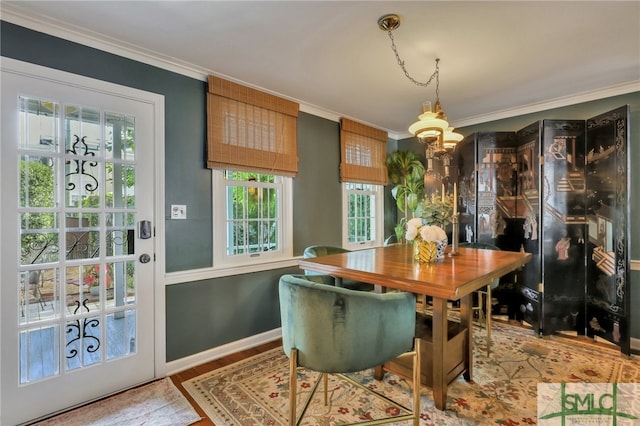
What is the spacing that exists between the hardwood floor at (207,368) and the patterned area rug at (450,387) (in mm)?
38

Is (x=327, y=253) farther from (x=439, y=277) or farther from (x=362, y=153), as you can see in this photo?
A: (x=362, y=153)

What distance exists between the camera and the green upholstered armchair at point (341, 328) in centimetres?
141

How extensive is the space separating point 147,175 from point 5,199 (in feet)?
2.59

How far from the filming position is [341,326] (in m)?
1.41

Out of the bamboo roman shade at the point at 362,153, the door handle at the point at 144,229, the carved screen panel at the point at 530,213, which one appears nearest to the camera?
the door handle at the point at 144,229

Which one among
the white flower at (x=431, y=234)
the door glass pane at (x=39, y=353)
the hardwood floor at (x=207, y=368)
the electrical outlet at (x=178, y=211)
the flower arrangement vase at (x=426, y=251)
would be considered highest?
the electrical outlet at (x=178, y=211)

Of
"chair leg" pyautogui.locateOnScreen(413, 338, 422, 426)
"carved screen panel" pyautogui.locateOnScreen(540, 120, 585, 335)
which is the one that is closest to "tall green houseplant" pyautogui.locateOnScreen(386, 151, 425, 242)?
"carved screen panel" pyautogui.locateOnScreen(540, 120, 585, 335)

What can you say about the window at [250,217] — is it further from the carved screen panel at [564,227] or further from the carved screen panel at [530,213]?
the carved screen panel at [564,227]

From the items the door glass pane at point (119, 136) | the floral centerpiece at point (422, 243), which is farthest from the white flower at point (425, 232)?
the door glass pane at point (119, 136)

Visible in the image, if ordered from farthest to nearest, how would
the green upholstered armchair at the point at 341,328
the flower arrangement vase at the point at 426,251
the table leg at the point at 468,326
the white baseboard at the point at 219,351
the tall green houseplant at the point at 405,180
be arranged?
the tall green houseplant at the point at 405,180 < the white baseboard at the point at 219,351 < the table leg at the point at 468,326 < the flower arrangement vase at the point at 426,251 < the green upholstered armchair at the point at 341,328

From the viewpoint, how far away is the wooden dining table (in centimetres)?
150

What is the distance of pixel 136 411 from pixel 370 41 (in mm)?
2948

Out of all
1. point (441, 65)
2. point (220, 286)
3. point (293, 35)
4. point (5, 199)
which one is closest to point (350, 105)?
point (441, 65)

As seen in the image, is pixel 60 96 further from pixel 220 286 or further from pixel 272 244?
pixel 272 244
